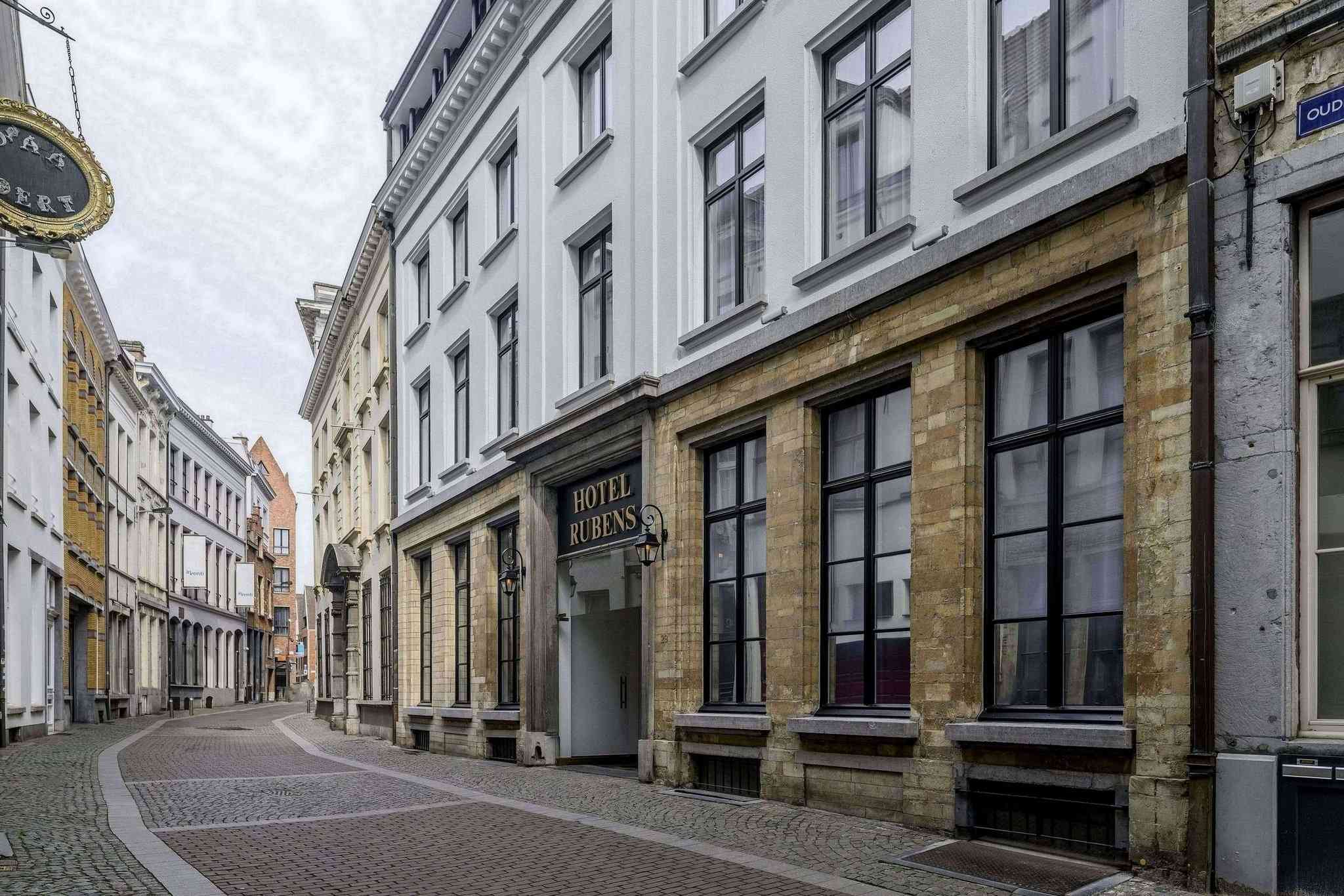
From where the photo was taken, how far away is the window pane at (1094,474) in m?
8.88

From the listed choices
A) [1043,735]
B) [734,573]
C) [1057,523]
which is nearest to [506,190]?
[734,573]

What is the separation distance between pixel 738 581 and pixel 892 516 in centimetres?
269

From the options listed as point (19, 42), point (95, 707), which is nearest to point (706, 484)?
point (19, 42)

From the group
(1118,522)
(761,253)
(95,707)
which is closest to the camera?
(1118,522)

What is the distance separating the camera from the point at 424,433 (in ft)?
83.3

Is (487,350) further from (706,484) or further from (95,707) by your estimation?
(95,707)

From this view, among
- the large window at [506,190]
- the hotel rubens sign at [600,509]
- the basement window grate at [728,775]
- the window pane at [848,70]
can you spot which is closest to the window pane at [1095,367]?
the window pane at [848,70]

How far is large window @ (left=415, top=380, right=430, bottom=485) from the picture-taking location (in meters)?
25.1

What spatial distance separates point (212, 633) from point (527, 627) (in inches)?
1866

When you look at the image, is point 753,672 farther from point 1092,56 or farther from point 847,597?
point 1092,56

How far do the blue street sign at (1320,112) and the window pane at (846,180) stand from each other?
4670 millimetres

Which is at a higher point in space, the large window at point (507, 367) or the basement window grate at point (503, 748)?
the large window at point (507, 367)

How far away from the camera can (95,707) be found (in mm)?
35250

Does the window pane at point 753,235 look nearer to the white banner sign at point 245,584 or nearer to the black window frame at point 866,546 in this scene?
the black window frame at point 866,546
